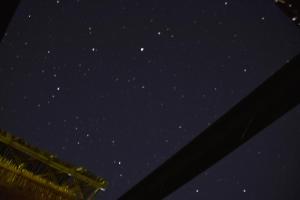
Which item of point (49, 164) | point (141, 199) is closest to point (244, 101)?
point (141, 199)

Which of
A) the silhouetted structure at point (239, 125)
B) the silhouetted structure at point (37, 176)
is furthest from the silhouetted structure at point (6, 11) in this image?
the silhouetted structure at point (37, 176)

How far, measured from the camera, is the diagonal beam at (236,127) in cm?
163

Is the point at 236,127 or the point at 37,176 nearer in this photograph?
the point at 236,127

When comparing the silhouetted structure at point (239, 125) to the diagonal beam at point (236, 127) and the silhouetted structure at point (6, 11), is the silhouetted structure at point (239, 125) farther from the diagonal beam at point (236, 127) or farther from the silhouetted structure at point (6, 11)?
the silhouetted structure at point (6, 11)

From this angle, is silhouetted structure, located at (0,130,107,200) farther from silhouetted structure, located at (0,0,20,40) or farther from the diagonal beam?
the diagonal beam

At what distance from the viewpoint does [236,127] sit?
179 centimetres

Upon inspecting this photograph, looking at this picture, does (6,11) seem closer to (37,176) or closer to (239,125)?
(239,125)

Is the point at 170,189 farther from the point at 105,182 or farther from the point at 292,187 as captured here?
the point at 292,187

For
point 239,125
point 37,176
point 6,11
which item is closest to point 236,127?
point 239,125

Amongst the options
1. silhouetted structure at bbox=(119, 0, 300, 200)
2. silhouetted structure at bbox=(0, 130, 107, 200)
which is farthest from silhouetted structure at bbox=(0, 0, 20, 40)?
silhouetted structure at bbox=(0, 130, 107, 200)

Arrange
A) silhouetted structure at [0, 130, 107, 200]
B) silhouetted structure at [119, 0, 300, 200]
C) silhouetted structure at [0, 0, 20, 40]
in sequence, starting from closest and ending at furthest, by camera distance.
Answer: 1. silhouetted structure at [119, 0, 300, 200]
2. silhouetted structure at [0, 0, 20, 40]
3. silhouetted structure at [0, 130, 107, 200]

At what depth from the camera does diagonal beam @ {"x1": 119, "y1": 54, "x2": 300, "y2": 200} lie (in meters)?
1.63

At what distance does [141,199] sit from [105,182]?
3.55 meters

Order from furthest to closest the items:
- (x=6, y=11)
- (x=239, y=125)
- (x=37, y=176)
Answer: (x=37, y=176), (x=6, y=11), (x=239, y=125)
